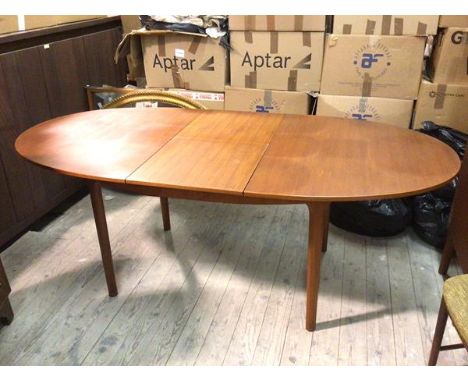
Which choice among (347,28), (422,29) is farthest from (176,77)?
(422,29)

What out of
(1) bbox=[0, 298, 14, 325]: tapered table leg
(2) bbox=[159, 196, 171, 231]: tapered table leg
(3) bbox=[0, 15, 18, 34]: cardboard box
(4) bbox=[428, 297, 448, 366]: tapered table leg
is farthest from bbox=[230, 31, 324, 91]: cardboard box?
(1) bbox=[0, 298, 14, 325]: tapered table leg

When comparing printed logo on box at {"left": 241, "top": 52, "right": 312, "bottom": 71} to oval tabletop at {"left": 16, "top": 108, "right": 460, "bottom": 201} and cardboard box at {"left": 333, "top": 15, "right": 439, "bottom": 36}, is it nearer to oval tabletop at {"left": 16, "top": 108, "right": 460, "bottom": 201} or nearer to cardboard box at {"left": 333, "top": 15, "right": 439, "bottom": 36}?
cardboard box at {"left": 333, "top": 15, "right": 439, "bottom": 36}

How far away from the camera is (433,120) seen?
2250 millimetres

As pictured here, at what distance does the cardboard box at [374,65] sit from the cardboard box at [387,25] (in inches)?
Result: 1.2

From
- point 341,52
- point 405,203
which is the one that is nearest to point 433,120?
point 405,203

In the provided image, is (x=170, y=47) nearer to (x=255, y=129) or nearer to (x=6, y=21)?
(x=6, y=21)

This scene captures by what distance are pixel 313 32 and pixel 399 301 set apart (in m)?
1.47

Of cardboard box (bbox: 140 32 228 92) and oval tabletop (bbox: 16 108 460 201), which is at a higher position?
cardboard box (bbox: 140 32 228 92)

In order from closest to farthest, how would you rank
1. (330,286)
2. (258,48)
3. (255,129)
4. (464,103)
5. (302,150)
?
(302,150)
(255,129)
(330,286)
(464,103)
(258,48)

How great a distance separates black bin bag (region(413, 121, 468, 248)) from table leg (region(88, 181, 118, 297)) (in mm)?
1561

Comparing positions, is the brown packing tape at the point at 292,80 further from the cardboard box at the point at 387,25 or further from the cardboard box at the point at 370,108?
the cardboard box at the point at 387,25

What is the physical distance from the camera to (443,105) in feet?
7.23

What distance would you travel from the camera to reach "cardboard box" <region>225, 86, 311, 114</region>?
2443 mm

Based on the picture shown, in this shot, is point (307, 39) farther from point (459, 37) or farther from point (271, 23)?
point (459, 37)
